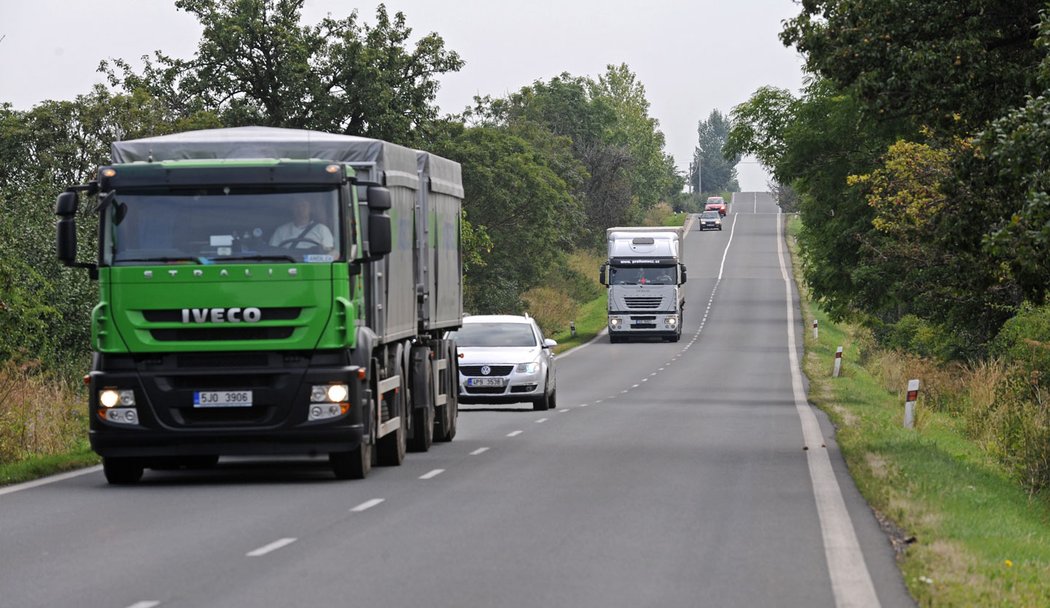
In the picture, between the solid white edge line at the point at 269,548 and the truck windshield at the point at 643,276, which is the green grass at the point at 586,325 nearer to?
the truck windshield at the point at 643,276

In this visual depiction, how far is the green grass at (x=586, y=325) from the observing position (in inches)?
2766

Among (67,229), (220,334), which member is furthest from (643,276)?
(67,229)

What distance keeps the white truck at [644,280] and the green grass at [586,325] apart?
259 centimetres

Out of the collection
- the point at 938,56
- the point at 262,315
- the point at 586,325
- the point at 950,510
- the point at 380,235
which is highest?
the point at 938,56

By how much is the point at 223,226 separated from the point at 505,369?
15252mm

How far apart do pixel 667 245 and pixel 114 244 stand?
1962 inches

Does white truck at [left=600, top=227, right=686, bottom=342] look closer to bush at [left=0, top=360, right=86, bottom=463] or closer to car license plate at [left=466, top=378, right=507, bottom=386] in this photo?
car license plate at [left=466, top=378, right=507, bottom=386]

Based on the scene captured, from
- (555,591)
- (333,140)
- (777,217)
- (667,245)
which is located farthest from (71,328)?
(777,217)

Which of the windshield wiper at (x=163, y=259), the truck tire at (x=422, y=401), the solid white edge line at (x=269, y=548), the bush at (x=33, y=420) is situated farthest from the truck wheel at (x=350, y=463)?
the solid white edge line at (x=269, y=548)

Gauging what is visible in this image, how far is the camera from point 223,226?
1552cm

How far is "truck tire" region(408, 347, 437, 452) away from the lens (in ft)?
64.2

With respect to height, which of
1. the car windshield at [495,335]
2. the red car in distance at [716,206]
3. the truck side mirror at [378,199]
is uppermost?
the red car in distance at [716,206]

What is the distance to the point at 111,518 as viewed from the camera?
43.2 feet

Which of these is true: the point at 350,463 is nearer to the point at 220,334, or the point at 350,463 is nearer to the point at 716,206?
the point at 220,334
